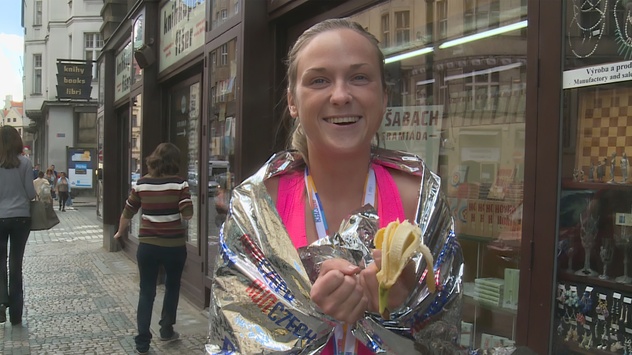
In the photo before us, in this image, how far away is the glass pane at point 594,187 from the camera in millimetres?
2689

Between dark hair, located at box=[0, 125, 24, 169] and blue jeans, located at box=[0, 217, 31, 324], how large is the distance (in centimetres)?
58

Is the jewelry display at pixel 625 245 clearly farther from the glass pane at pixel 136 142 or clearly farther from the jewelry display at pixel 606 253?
the glass pane at pixel 136 142

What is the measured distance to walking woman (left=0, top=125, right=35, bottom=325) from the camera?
6191 mm

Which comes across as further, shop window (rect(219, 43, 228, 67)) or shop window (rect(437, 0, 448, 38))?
shop window (rect(219, 43, 228, 67))

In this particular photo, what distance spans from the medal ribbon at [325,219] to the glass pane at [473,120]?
6.03ft

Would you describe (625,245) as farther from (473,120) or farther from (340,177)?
(340,177)

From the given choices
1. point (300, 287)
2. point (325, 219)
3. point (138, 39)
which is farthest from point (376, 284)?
point (138, 39)

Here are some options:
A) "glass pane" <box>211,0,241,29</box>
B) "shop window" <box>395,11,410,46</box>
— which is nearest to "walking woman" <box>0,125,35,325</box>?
"glass pane" <box>211,0,241,29</box>

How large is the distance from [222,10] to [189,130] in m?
2.56

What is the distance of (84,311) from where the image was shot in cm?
693

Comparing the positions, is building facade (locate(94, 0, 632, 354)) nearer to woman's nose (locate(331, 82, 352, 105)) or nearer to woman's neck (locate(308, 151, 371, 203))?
woman's neck (locate(308, 151, 371, 203))

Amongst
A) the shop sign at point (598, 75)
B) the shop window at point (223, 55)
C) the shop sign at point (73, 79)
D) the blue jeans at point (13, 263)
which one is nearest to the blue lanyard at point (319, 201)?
the shop sign at point (598, 75)

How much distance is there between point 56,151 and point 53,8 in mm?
8968

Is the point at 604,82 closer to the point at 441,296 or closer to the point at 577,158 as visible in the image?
the point at 577,158
